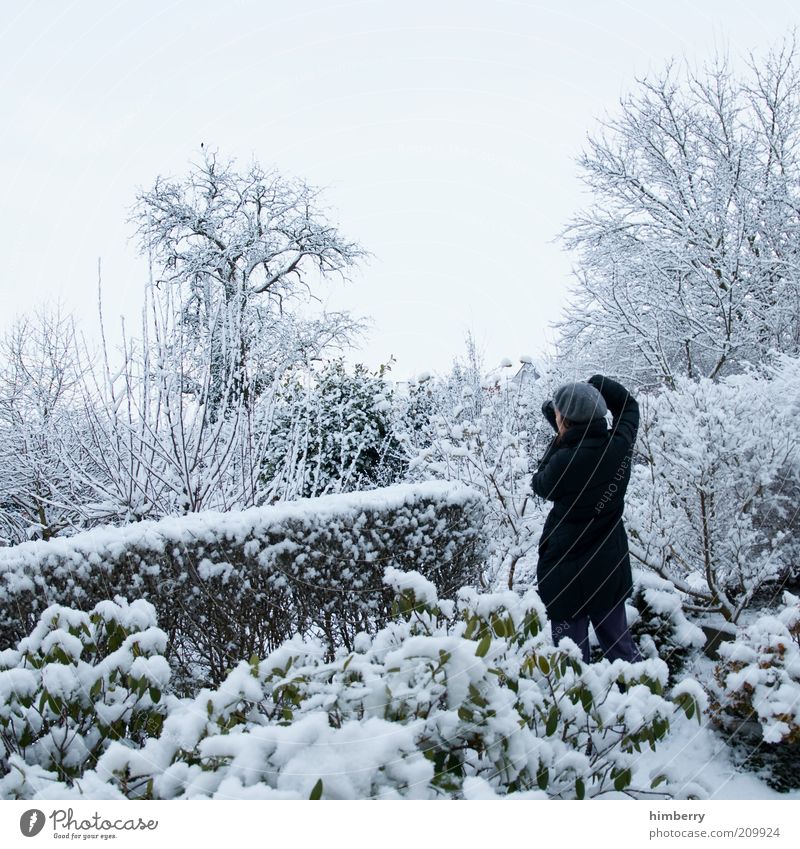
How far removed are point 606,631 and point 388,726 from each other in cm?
203

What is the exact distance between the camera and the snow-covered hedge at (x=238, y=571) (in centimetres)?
344

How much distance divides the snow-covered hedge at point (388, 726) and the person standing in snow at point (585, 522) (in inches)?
43.8

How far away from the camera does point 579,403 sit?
2953mm

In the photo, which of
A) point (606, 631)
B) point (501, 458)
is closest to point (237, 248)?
point (501, 458)

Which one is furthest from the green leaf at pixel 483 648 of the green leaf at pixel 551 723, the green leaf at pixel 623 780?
the green leaf at pixel 623 780

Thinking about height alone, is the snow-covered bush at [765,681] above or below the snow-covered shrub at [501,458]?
below

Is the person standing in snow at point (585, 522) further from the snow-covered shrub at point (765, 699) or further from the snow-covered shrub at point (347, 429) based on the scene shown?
the snow-covered shrub at point (347, 429)

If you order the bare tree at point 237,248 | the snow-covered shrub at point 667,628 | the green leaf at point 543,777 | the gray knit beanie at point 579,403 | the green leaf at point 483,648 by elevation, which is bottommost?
the snow-covered shrub at point 667,628

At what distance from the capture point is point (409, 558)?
14.2ft

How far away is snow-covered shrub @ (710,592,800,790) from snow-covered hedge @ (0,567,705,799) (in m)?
0.95

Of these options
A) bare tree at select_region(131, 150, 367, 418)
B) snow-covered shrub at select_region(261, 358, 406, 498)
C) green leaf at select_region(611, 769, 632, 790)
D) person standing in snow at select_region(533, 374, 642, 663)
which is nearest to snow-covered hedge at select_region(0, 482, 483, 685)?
person standing in snow at select_region(533, 374, 642, 663)

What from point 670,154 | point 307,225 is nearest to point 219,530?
point 307,225

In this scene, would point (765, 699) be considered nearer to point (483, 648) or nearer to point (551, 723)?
point (551, 723)

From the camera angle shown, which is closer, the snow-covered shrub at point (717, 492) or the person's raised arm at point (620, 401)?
the person's raised arm at point (620, 401)
